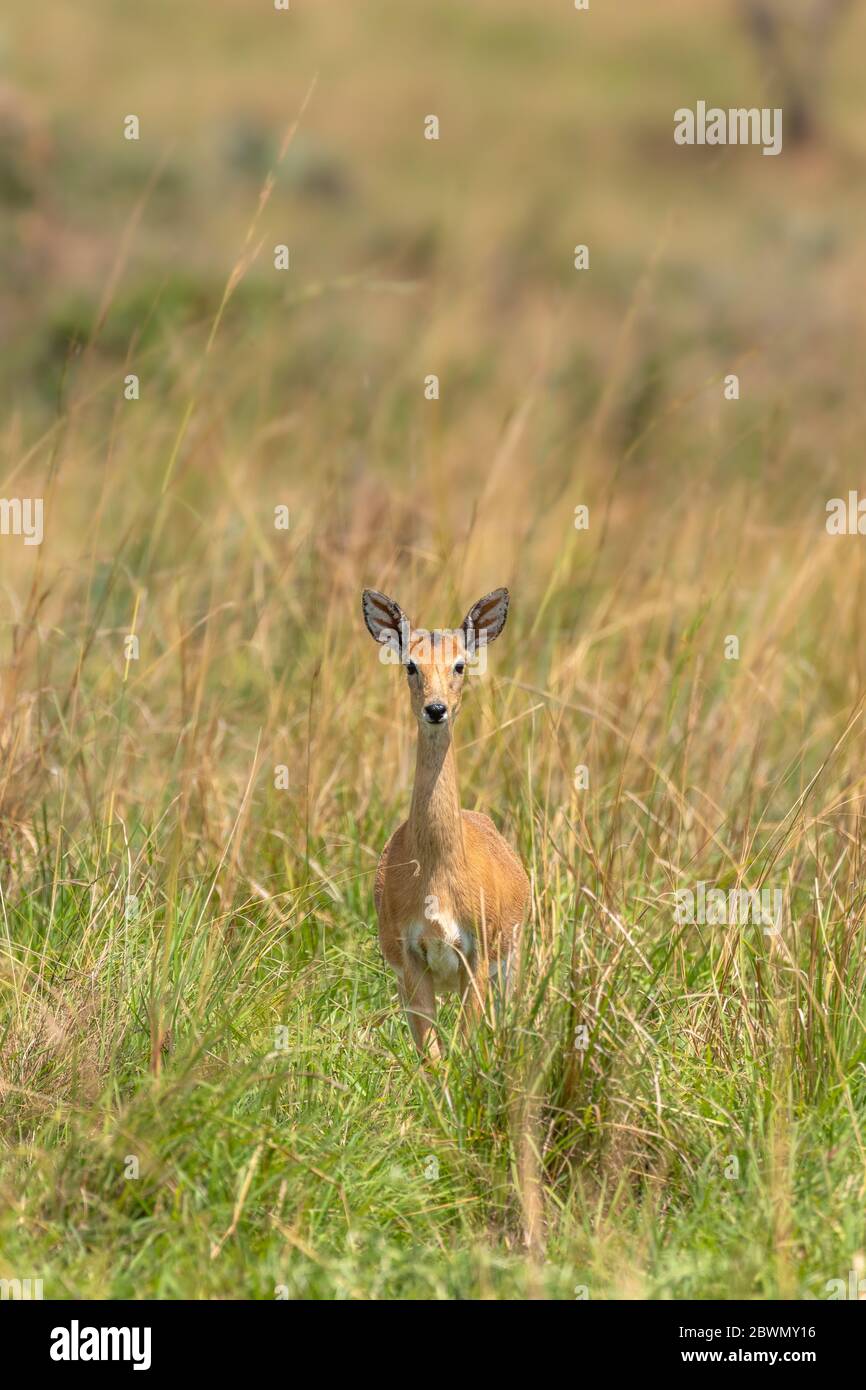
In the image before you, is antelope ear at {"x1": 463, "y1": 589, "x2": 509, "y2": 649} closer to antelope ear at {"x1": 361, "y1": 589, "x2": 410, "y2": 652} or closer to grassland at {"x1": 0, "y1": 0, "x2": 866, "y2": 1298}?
antelope ear at {"x1": 361, "y1": 589, "x2": 410, "y2": 652}

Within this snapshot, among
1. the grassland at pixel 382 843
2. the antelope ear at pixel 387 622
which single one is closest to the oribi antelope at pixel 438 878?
the antelope ear at pixel 387 622

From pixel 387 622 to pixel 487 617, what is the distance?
0.26 m

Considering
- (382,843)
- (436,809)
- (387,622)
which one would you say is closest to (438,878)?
(436,809)

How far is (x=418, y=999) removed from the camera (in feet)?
16.1

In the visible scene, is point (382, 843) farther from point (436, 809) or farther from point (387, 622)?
point (387, 622)

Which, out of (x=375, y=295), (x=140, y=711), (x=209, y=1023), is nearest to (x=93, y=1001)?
(x=209, y=1023)

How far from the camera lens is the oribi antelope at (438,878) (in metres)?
4.66

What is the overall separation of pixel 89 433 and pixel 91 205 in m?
13.4

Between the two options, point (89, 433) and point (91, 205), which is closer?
point (89, 433)

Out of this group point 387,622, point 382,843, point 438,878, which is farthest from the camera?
point 382,843

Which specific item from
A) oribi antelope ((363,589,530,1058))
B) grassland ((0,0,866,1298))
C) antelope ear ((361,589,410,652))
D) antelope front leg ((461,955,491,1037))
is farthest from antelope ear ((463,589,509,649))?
antelope front leg ((461,955,491,1037))

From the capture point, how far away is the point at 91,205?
22.1m

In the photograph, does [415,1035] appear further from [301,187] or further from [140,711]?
[301,187]
